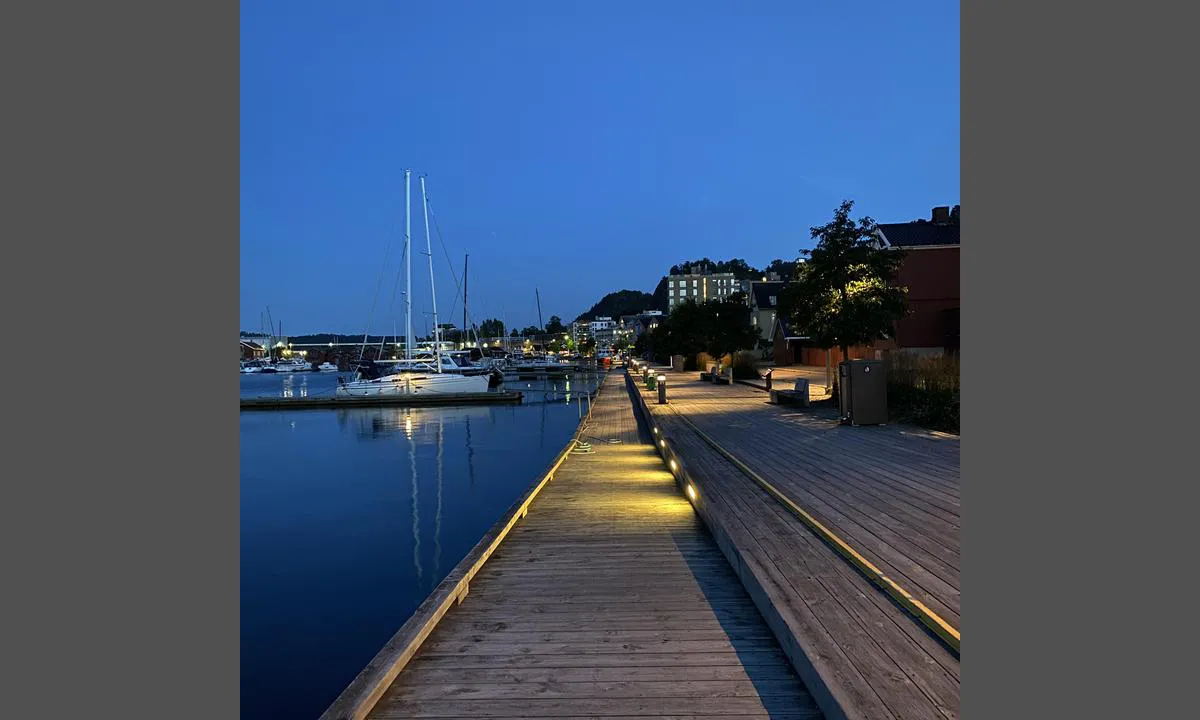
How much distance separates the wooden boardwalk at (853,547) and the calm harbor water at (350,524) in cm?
486

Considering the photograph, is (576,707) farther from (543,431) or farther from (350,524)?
(543,431)

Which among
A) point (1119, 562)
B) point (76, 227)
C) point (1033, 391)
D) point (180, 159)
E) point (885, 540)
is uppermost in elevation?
point (180, 159)

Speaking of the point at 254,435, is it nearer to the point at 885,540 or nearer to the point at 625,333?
the point at 885,540

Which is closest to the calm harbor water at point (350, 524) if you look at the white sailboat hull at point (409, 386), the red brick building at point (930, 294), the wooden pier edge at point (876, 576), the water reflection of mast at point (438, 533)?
the water reflection of mast at point (438, 533)

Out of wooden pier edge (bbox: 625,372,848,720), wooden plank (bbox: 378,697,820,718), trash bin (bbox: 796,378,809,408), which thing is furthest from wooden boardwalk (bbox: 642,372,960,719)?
trash bin (bbox: 796,378,809,408)

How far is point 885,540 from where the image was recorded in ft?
18.8

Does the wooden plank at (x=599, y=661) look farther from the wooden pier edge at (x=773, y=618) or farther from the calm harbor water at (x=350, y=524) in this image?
the calm harbor water at (x=350, y=524)

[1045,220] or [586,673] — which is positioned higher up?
[1045,220]

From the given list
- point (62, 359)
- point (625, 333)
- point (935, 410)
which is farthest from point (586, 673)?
point (625, 333)

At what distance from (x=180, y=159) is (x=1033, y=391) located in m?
3.73

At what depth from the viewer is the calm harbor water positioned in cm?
827

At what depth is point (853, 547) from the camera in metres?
5.46

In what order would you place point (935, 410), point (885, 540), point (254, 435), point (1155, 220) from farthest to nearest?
point (254, 435), point (935, 410), point (885, 540), point (1155, 220)

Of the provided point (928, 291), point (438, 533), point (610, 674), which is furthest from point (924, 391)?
point (928, 291)
